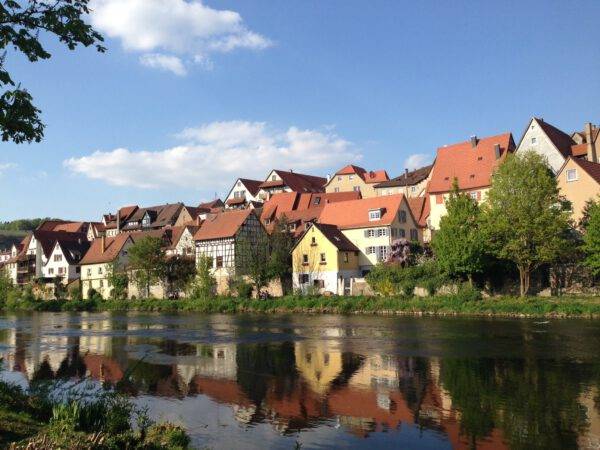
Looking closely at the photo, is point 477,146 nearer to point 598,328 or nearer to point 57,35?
point 598,328

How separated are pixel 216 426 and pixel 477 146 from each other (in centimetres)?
6079

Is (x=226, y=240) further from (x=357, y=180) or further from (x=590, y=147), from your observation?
(x=590, y=147)

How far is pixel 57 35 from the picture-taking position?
984 centimetres

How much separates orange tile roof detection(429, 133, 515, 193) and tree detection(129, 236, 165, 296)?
109 feet

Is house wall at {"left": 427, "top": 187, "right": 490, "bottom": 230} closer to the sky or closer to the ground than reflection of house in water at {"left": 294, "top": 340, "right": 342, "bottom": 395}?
closer to the sky

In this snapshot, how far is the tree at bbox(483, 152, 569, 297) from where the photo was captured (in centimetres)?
4538

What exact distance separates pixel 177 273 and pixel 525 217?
42.6 meters

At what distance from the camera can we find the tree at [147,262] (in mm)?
71500

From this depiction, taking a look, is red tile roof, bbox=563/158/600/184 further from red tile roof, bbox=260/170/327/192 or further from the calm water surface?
red tile roof, bbox=260/170/327/192

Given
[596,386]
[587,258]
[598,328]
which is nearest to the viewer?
[596,386]

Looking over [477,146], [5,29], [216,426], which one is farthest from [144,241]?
[5,29]

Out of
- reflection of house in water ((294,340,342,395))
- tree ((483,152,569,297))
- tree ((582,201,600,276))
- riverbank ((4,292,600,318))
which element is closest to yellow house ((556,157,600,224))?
tree ((483,152,569,297))

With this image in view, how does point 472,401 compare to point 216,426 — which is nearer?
point 216,426

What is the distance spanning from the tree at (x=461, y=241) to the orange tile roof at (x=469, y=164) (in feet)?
52.2
